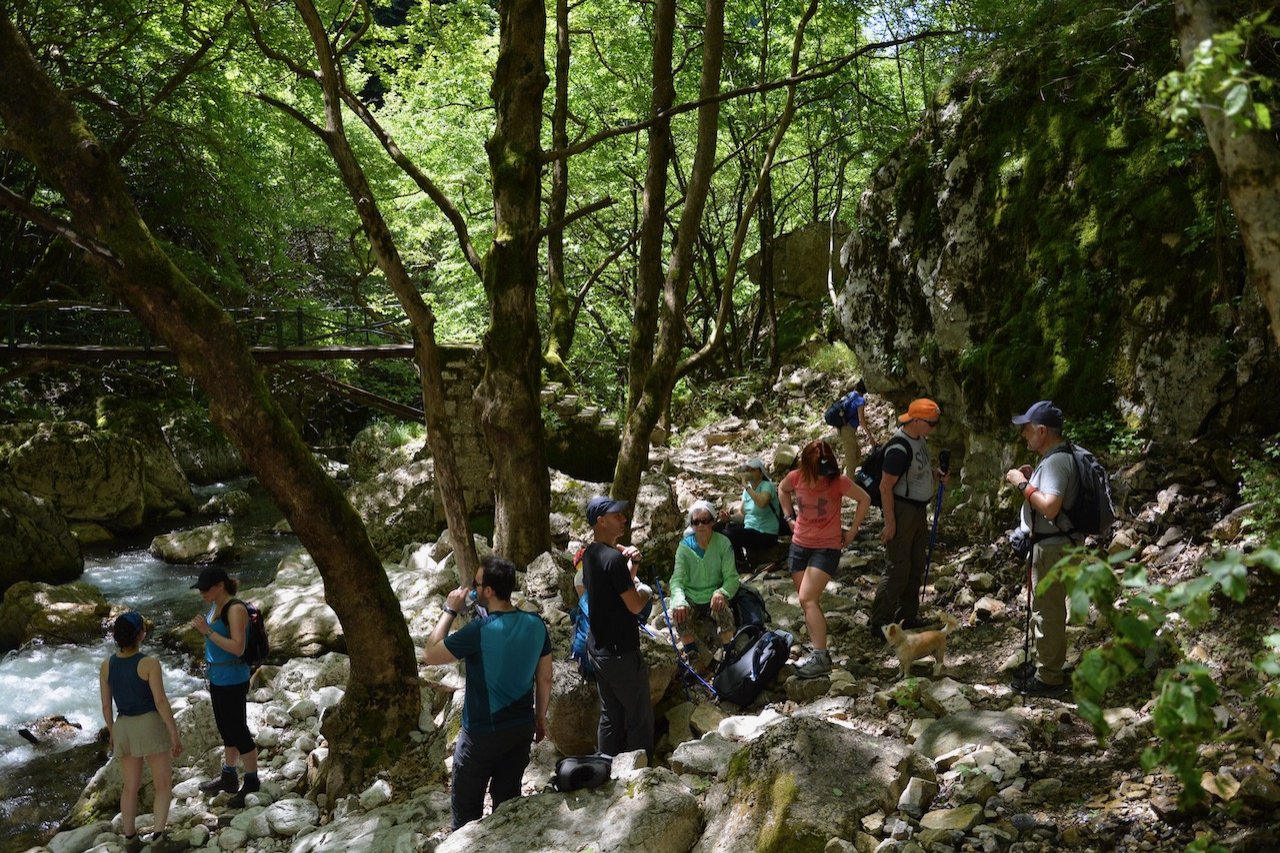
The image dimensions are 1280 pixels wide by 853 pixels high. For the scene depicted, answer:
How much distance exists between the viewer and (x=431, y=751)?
6266 millimetres

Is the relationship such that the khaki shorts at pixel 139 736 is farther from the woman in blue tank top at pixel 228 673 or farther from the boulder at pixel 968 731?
the boulder at pixel 968 731

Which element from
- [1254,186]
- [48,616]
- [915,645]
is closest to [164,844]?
[915,645]

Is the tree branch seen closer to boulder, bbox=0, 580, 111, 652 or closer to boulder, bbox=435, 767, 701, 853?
boulder, bbox=435, 767, 701, 853

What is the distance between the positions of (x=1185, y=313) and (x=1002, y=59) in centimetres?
371

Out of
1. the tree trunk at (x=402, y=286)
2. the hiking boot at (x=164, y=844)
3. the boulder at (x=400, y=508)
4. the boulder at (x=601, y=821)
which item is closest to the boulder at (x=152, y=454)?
the boulder at (x=400, y=508)

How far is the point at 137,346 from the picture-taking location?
12.6 metres

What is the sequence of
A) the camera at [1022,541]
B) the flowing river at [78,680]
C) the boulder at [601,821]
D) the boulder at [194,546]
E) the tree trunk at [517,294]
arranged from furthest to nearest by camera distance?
the boulder at [194,546]
the tree trunk at [517,294]
the flowing river at [78,680]
the camera at [1022,541]
the boulder at [601,821]

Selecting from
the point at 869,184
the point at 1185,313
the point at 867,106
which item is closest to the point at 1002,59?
the point at 869,184

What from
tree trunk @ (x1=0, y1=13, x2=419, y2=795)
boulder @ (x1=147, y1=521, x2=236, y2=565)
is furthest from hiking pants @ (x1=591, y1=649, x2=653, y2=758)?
boulder @ (x1=147, y1=521, x2=236, y2=565)

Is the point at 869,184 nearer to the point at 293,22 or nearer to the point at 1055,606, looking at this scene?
the point at 1055,606

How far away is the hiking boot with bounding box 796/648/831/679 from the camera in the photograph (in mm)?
5887

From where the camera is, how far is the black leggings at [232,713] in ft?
19.9

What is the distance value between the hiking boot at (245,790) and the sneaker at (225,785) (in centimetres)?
6

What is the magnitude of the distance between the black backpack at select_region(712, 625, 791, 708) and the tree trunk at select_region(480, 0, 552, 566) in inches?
118
